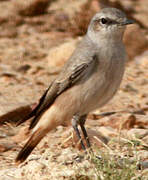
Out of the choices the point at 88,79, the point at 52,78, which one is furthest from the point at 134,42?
the point at 88,79

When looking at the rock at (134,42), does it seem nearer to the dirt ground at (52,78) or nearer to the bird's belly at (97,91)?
the dirt ground at (52,78)

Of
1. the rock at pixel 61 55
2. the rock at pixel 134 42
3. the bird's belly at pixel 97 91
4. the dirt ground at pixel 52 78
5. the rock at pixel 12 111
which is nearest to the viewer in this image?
the dirt ground at pixel 52 78

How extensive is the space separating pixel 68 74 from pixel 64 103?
0.32 m

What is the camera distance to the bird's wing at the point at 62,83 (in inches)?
194

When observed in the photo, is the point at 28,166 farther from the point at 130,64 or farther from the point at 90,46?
the point at 130,64

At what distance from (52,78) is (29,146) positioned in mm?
3411

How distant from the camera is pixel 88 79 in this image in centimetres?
488

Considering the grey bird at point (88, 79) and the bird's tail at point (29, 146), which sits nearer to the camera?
the grey bird at point (88, 79)

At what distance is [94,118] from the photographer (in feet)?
22.5

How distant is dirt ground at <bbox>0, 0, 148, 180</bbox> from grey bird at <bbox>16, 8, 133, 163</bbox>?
31cm

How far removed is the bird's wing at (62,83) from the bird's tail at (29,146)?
162mm

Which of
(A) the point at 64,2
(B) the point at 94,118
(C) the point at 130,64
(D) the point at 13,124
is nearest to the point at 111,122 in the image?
(B) the point at 94,118

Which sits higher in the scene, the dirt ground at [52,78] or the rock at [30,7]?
Result: the rock at [30,7]

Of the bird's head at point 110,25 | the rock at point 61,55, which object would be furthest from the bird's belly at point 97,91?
the rock at point 61,55
